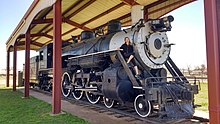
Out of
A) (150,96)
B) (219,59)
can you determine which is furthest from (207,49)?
(150,96)

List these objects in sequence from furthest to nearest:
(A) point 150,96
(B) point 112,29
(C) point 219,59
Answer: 1. (B) point 112,29
2. (A) point 150,96
3. (C) point 219,59

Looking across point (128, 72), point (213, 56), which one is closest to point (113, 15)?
point (128, 72)

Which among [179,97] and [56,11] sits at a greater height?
[56,11]

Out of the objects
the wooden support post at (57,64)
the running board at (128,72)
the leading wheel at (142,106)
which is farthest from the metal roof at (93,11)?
the leading wheel at (142,106)

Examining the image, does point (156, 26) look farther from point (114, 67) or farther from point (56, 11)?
point (56, 11)

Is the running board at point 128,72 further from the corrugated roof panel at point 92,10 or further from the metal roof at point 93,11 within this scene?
the corrugated roof panel at point 92,10

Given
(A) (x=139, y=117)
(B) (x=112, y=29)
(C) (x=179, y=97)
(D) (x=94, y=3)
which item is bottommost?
→ (A) (x=139, y=117)

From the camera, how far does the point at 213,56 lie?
125 inches

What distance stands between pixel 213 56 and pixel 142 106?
3.35 metres

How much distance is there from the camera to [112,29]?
862cm

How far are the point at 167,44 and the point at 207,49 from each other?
12.8 ft

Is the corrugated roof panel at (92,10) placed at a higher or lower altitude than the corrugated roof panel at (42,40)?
higher

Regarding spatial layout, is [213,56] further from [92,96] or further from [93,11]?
[93,11]

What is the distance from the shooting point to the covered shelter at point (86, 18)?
10.4 ft
